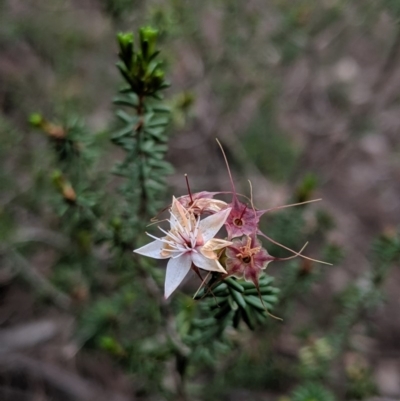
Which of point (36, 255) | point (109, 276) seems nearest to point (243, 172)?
point (109, 276)

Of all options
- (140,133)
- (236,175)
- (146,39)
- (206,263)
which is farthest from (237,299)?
(236,175)

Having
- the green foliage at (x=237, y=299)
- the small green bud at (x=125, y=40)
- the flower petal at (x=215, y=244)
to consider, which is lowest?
the green foliage at (x=237, y=299)

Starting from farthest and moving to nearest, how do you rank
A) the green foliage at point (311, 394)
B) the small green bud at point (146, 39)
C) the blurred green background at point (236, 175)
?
the blurred green background at point (236, 175) → the green foliage at point (311, 394) → the small green bud at point (146, 39)

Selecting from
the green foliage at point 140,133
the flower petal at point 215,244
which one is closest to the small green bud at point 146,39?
the green foliage at point 140,133

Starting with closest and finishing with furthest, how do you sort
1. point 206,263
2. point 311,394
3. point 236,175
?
1. point 206,263
2. point 311,394
3. point 236,175

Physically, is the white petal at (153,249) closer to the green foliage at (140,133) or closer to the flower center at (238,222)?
the flower center at (238,222)

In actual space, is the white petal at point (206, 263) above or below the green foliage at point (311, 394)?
above

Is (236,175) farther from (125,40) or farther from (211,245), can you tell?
(211,245)

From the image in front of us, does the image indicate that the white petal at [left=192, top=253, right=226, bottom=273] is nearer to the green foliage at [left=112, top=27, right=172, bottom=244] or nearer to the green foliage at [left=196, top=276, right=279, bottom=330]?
the green foliage at [left=196, top=276, right=279, bottom=330]
